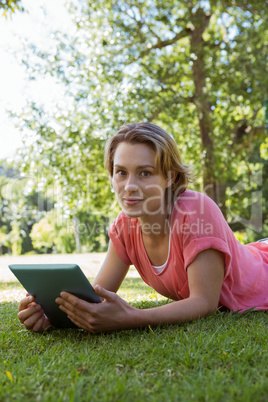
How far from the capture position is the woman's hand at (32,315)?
256cm

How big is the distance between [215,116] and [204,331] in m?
12.3

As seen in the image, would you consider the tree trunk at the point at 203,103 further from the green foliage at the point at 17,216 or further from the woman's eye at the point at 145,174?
the green foliage at the point at 17,216

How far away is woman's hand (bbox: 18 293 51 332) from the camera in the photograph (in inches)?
101

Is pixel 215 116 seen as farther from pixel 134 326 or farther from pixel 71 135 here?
pixel 134 326

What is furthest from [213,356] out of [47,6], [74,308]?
[47,6]

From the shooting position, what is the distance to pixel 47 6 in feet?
48.9

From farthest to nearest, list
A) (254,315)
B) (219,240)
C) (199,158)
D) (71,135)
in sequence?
(199,158) → (71,135) → (254,315) → (219,240)

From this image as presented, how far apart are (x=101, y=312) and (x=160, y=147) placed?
1145mm

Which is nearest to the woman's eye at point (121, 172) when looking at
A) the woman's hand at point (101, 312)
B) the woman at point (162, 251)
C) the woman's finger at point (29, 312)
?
the woman at point (162, 251)

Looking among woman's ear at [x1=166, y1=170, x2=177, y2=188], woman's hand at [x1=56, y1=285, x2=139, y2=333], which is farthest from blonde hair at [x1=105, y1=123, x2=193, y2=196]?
woman's hand at [x1=56, y1=285, x2=139, y2=333]

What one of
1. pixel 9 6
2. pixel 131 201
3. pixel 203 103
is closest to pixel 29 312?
pixel 131 201

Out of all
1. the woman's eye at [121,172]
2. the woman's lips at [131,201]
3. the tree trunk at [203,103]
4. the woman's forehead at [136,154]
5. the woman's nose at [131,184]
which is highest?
the tree trunk at [203,103]

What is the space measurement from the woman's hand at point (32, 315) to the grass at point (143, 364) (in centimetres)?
6

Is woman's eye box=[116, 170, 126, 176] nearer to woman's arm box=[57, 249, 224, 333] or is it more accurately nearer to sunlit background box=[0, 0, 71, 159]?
woman's arm box=[57, 249, 224, 333]
